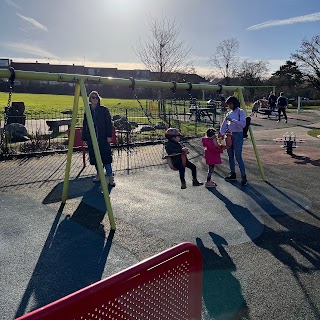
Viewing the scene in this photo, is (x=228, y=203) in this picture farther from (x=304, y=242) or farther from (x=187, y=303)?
(x=187, y=303)

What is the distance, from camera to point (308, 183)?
7016 mm

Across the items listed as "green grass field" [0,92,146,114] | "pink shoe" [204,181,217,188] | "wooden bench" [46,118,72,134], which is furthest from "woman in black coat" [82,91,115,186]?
"green grass field" [0,92,146,114]

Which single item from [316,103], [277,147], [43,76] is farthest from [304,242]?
[316,103]

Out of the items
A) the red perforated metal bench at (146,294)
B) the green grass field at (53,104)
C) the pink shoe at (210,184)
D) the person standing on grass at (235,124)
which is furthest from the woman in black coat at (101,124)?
the green grass field at (53,104)

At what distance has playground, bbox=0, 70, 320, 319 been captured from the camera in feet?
10.2

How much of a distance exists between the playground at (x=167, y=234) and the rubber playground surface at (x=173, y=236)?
1 centimetres

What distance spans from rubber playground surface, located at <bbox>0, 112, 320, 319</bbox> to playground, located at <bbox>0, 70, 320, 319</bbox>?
14mm

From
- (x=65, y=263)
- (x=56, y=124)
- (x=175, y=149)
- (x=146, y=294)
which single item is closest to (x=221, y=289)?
(x=146, y=294)

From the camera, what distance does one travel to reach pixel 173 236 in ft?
14.5

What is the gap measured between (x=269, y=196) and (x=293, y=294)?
3.18m

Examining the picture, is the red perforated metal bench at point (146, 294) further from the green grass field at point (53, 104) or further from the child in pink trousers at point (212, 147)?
the green grass field at point (53, 104)

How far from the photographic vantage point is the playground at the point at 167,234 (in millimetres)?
3111

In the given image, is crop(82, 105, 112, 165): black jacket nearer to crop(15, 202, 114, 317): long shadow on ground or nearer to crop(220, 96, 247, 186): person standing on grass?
crop(15, 202, 114, 317): long shadow on ground

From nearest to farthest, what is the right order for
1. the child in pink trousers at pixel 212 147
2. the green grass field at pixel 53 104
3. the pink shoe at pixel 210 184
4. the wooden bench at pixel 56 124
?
1. the child in pink trousers at pixel 212 147
2. the pink shoe at pixel 210 184
3. the wooden bench at pixel 56 124
4. the green grass field at pixel 53 104
